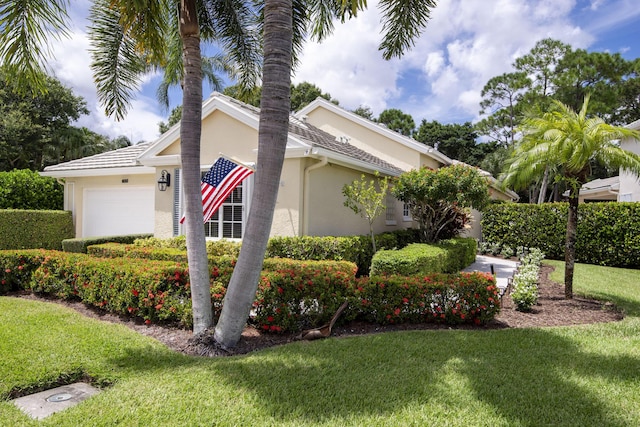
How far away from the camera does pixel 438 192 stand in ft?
40.3

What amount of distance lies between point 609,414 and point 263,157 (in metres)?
Answer: 4.69

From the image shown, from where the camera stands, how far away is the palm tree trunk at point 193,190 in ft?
19.7

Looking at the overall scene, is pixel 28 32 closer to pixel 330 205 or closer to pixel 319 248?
pixel 319 248

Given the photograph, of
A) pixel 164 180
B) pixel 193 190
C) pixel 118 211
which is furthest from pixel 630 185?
pixel 118 211

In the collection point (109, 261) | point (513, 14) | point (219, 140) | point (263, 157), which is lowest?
point (109, 261)

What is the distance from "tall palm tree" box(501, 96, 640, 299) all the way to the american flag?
7.17m

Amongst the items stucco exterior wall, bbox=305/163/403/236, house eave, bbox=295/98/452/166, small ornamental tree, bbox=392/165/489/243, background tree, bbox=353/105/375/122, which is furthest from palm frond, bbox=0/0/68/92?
background tree, bbox=353/105/375/122

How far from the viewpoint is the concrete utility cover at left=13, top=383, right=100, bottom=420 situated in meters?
3.71

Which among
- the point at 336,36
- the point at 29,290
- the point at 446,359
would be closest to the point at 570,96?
the point at 336,36

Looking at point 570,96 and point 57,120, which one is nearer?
point 570,96

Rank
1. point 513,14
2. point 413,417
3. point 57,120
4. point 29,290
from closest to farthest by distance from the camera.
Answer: point 413,417, point 29,290, point 513,14, point 57,120

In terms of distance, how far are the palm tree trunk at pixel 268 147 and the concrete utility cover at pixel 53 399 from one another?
1915mm

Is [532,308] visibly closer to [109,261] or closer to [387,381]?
[387,381]

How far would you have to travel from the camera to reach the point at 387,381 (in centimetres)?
428
